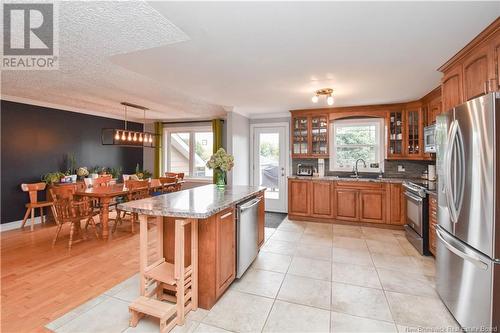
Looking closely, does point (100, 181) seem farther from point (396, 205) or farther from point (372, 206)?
point (396, 205)

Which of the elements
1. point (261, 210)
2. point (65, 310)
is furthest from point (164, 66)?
point (65, 310)

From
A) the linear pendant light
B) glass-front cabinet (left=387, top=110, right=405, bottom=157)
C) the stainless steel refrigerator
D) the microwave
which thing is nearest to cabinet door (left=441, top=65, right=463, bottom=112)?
the stainless steel refrigerator

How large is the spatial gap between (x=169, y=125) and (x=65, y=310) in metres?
5.68

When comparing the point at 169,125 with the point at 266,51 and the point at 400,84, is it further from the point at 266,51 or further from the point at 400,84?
the point at 400,84

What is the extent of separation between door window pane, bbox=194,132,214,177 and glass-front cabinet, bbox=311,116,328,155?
294 cm

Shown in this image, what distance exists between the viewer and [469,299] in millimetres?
1799

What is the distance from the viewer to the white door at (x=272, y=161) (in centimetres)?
588

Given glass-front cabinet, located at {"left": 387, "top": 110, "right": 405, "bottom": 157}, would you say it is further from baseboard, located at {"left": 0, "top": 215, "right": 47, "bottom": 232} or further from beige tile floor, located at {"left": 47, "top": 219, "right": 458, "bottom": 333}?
baseboard, located at {"left": 0, "top": 215, "right": 47, "bottom": 232}

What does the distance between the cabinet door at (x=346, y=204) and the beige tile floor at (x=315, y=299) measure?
122 centimetres

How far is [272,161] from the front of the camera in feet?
19.7

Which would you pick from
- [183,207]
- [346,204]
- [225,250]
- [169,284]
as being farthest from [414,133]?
[169,284]

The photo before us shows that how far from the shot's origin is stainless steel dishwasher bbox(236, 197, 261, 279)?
259cm

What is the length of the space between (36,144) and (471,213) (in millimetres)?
6758

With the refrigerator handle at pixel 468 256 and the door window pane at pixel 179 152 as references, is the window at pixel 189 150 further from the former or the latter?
the refrigerator handle at pixel 468 256
